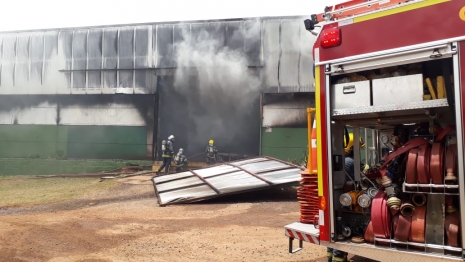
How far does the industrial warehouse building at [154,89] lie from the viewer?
16125 mm

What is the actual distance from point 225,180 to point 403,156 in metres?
6.70

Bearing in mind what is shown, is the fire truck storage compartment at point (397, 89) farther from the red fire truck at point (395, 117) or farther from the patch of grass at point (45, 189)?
the patch of grass at point (45, 189)

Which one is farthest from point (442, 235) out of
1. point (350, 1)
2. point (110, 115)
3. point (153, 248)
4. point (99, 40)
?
point (99, 40)

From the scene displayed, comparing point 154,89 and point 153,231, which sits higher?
point 154,89

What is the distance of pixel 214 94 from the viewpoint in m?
17.5

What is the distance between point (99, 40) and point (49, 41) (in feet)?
9.00

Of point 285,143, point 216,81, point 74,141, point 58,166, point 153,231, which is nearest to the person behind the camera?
point 153,231

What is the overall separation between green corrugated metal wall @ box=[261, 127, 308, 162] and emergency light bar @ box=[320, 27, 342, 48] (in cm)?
1307

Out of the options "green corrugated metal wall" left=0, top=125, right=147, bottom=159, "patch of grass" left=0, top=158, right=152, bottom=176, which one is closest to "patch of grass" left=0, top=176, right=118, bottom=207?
"patch of grass" left=0, top=158, right=152, bottom=176

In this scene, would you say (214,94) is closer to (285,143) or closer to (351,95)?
(285,143)

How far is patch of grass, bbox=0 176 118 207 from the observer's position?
9.64 m

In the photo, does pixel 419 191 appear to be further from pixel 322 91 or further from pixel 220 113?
pixel 220 113

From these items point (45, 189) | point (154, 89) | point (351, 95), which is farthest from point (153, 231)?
point (154, 89)

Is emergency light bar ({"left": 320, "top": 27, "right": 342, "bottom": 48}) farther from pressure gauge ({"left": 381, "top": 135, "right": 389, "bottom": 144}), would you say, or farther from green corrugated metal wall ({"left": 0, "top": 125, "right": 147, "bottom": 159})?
green corrugated metal wall ({"left": 0, "top": 125, "right": 147, "bottom": 159})
